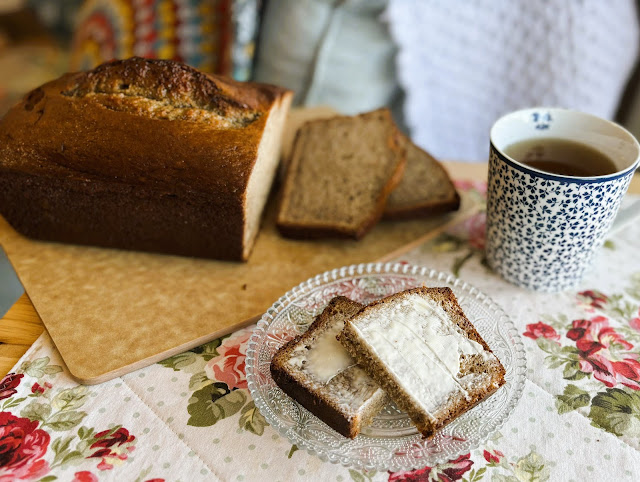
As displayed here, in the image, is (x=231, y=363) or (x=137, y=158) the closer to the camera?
(x=231, y=363)

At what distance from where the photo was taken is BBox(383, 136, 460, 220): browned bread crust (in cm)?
157

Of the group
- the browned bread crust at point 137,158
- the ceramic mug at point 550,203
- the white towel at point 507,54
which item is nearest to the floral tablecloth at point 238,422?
the ceramic mug at point 550,203

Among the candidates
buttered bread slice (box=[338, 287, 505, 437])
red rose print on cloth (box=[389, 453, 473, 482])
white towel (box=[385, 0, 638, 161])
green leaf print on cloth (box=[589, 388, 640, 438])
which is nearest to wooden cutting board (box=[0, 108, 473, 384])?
buttered bread slice (box=[338, 287, 505, 437])

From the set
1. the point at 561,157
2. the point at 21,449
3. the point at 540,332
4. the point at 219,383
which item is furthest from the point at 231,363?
the point at 561,157

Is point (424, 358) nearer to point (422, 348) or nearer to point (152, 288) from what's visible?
point (422, 348)

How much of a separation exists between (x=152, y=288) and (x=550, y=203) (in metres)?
0.93

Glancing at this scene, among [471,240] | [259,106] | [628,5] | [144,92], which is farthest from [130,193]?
[628,5]

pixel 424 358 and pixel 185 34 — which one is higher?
pixel 185 34

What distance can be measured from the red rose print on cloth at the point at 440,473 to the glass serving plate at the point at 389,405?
68 mm

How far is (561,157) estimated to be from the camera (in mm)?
1349

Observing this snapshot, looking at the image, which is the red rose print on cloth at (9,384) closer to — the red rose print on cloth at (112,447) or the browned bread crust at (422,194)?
the red rose print on cloth at (112,447)

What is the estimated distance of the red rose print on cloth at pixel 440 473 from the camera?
0.96m

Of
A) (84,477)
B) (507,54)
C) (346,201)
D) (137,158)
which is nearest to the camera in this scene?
(84,477)

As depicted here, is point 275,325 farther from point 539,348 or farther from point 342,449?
point 539,348
